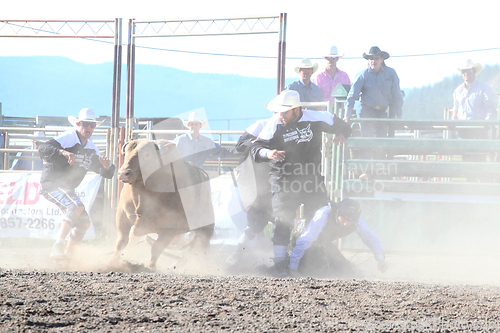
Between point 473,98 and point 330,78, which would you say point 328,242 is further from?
point 473,98

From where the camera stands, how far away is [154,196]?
4910 mm

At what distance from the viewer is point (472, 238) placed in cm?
642

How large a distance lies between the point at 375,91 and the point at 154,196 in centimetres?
398

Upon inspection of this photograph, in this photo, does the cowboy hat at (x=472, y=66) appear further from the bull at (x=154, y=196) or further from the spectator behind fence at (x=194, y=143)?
the bull at (x=154, y=196)

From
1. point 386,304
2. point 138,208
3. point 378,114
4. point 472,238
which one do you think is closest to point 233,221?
point 138,208

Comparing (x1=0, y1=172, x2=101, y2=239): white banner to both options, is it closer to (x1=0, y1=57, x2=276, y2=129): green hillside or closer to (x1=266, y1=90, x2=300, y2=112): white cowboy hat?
(x1=266, y1=90, x2=300, y2=112): white cowboy hat

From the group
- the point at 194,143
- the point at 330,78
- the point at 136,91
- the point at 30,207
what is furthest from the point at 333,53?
the point at 136,91

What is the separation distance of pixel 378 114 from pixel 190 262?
12.4ft

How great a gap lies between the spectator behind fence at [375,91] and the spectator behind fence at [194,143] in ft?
7.30

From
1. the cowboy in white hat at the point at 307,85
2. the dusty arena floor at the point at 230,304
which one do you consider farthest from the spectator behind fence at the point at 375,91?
the dusty arena floor at the point at 230,304

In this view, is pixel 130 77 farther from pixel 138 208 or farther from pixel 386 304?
pixel 386 304

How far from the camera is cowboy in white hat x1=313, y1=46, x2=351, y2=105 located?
7.97 metres

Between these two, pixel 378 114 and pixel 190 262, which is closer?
pixel 190 262

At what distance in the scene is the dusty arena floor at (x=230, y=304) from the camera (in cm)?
276
